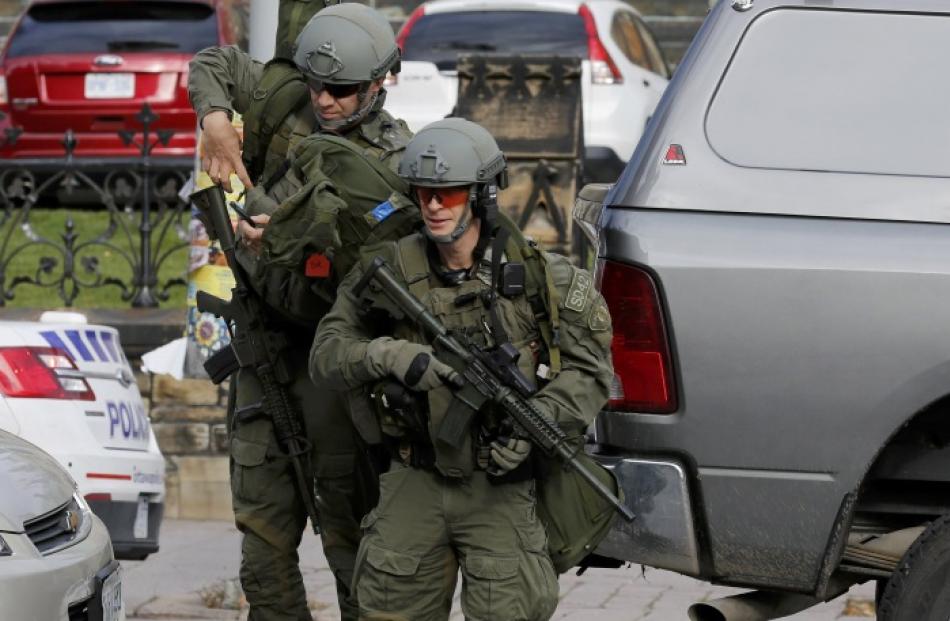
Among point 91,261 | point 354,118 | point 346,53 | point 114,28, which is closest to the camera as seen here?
point 346,53

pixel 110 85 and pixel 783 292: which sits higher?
pixel 783 292

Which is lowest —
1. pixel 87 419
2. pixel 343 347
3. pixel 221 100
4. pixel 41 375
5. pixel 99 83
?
pixel 99 83

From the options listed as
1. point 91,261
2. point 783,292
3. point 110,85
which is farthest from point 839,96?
point 110,85

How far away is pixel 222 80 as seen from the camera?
19.7 feet

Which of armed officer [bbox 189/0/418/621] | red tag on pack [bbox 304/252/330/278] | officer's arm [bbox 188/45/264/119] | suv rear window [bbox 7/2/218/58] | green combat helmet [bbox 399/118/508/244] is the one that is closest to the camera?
green combat helmet [bbox 399/118/508/244]

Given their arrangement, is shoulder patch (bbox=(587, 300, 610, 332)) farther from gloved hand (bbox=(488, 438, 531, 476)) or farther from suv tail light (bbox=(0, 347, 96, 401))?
suv tail light (bbox=(0, 347, 96, 401))

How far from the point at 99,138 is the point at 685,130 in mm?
9197

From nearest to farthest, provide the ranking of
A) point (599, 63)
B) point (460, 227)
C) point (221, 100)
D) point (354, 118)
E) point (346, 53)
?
point (460, 227)
point (346, 53)
point (354, 118)
point (221, 100)
point (599, 63)

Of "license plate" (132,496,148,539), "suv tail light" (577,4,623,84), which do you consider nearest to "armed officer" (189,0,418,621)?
"license plate" (132,496,148,539)

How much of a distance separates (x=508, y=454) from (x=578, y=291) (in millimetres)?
434

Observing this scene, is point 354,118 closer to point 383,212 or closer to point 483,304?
point 383,212

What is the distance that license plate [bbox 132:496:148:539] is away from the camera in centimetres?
662

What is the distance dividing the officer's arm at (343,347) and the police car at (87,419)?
5.07ft

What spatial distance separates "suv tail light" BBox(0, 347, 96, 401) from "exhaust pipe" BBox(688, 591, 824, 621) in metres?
2.22
